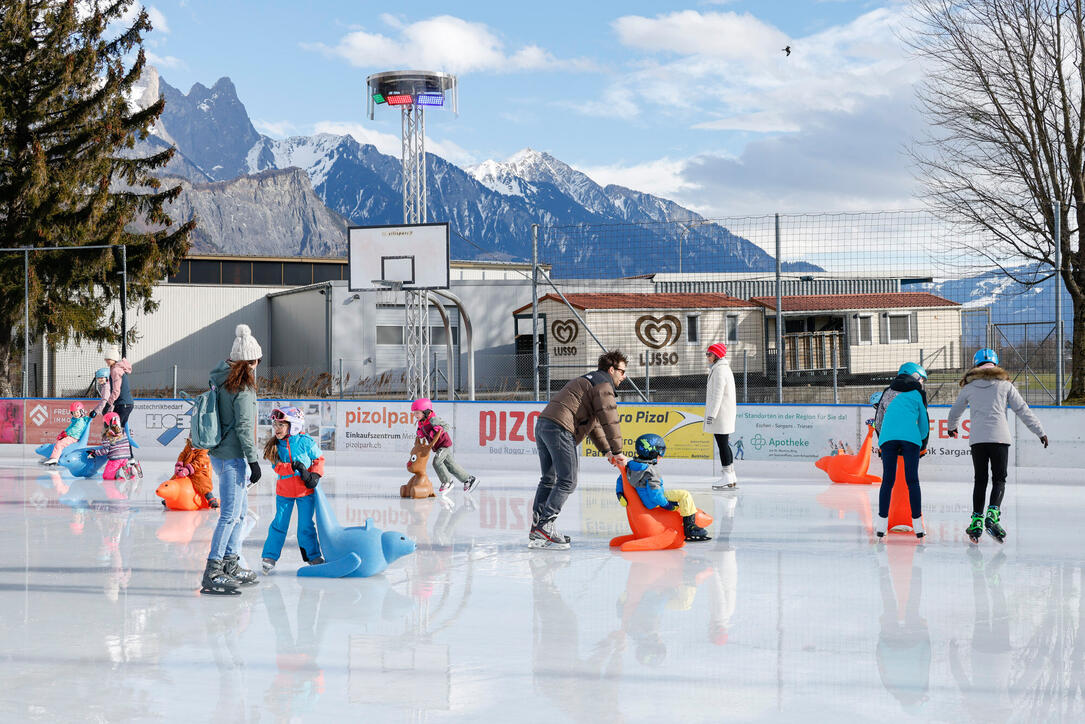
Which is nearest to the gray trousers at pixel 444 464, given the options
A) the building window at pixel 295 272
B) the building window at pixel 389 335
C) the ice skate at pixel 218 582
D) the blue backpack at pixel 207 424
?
the ice skate at pixel 218 582

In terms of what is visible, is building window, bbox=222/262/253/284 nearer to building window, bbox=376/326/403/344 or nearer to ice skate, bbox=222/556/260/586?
building window, bbox=376/326/403/344

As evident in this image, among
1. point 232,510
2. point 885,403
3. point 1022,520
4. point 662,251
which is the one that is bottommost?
point 1022,520

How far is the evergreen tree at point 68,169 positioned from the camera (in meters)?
27.2

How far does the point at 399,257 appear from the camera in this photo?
19.2 m

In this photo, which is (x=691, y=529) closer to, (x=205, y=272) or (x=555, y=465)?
(x=555, y=465)

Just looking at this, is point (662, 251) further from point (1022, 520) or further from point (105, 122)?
point (105, 122)

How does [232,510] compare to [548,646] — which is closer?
[548,646]

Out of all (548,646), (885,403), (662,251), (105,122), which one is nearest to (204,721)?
(548,646)

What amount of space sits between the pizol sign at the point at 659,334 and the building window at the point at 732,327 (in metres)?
1.65

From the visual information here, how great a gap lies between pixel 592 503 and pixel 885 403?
3.80 meters

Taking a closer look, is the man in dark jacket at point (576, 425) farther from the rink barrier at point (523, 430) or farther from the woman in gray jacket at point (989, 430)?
the rink barrier at point (523, 430)

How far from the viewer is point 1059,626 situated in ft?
17.9

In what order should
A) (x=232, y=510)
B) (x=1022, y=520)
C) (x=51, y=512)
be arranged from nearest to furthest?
(x=232, y=510) < (x=1022, y=520) < (x=51, y=512)

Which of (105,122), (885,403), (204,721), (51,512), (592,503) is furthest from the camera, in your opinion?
(105,122)
